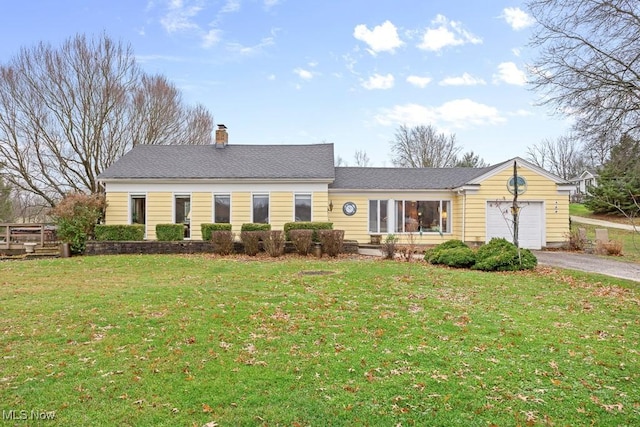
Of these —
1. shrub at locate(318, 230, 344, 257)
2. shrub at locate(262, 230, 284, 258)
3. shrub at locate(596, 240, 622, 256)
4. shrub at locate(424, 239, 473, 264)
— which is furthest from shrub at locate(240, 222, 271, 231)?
shrub at locate(596, 240, 622, 256)

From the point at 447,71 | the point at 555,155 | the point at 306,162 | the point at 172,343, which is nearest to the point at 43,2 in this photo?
the point at 306,162

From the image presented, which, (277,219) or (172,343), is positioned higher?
(277,219)

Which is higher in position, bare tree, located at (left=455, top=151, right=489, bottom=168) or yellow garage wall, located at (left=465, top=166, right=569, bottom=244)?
bare tree, located at (left=455, top=151, right=489, bottom=168)

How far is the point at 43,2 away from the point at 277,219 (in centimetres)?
1251

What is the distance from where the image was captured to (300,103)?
75.4 ft

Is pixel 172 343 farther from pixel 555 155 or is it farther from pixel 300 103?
pixel 555 155

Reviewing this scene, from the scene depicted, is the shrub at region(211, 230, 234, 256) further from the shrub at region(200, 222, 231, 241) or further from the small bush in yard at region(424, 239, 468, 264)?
the small bush in yard at region(424, 239, 468, 264)

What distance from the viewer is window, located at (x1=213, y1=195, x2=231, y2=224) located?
16844 millimetres

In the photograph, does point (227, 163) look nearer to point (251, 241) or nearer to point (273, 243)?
point (251, 241)

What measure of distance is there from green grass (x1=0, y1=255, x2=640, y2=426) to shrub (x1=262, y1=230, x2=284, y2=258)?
4.88 metres

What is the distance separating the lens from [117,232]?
14680 millimetres

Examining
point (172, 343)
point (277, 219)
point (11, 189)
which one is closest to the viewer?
point (172, 343)

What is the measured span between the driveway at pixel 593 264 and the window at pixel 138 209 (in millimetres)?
15559

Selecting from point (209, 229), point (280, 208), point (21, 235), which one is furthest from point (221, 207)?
point (21, 235)
